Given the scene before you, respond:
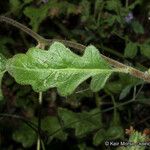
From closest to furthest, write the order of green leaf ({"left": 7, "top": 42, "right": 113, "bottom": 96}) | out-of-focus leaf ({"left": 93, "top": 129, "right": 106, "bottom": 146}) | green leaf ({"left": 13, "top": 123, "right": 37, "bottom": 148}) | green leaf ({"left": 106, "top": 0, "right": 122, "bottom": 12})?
green leaf ({"left": 7, "top": 42, "right": 113, "bottom": 96})
out-of-focus leaf ({"left": 93, "top": 129, "right": 106, "bottom": 146})
green leaf ({"left": 13, "top": 123, "right": 37, "bottom": 148})
green leaf ({"left": 106, "top": 0, "right": 122, "bottom": 12})

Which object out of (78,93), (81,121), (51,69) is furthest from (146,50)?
(51,69)

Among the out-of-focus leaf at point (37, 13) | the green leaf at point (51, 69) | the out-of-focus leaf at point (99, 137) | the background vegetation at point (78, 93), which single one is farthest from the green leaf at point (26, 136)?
the green leaf at point (51, 69)

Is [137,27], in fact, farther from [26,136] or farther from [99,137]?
[26,136]

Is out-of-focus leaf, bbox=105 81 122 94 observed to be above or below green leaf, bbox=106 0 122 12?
below

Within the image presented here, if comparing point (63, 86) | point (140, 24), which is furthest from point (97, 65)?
point (140, 24)

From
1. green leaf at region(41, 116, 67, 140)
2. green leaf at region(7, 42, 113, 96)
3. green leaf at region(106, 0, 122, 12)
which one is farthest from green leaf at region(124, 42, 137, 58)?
green leaf at region(7, 42, 113, 96)

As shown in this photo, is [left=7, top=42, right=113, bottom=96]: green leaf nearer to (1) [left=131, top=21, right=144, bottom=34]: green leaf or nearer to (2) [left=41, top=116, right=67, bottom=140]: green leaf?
(2) [left=41, top=116, right=67, bottom=140]: green leaf
